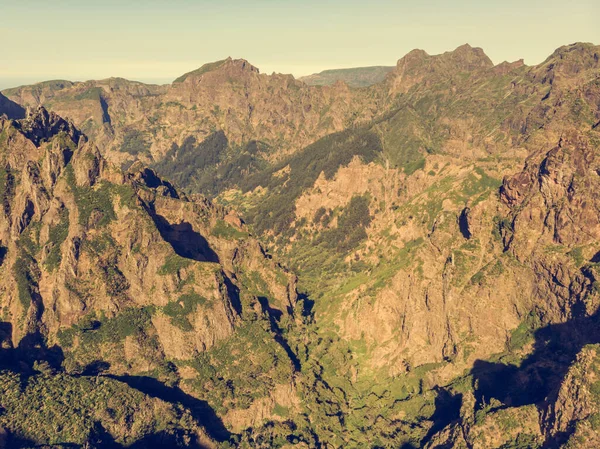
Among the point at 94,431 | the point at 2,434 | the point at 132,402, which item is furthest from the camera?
the point at 132,402

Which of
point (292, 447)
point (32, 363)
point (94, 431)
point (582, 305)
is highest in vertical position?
point (582, 305)

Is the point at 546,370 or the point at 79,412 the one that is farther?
the point at 546,370

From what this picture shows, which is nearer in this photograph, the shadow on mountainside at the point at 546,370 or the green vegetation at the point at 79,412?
the green vegetation at the point at 79,412

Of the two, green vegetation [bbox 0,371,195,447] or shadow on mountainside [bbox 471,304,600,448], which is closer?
green vegetation [bbox 0,371,195,447]

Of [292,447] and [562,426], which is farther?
[292,447]

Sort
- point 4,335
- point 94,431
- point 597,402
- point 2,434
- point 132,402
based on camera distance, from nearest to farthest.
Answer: point 597,402
point 2,434
point 94,431
point 132,402
point 4,335

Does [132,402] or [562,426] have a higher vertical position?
[562,426]

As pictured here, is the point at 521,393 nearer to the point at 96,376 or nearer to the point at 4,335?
the point at 96,376

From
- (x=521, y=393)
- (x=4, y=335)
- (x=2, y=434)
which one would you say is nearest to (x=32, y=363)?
(x=4, y=335)

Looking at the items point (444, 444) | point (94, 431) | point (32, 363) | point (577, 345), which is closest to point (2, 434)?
point (94, 431)

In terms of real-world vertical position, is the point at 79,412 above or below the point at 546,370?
below
